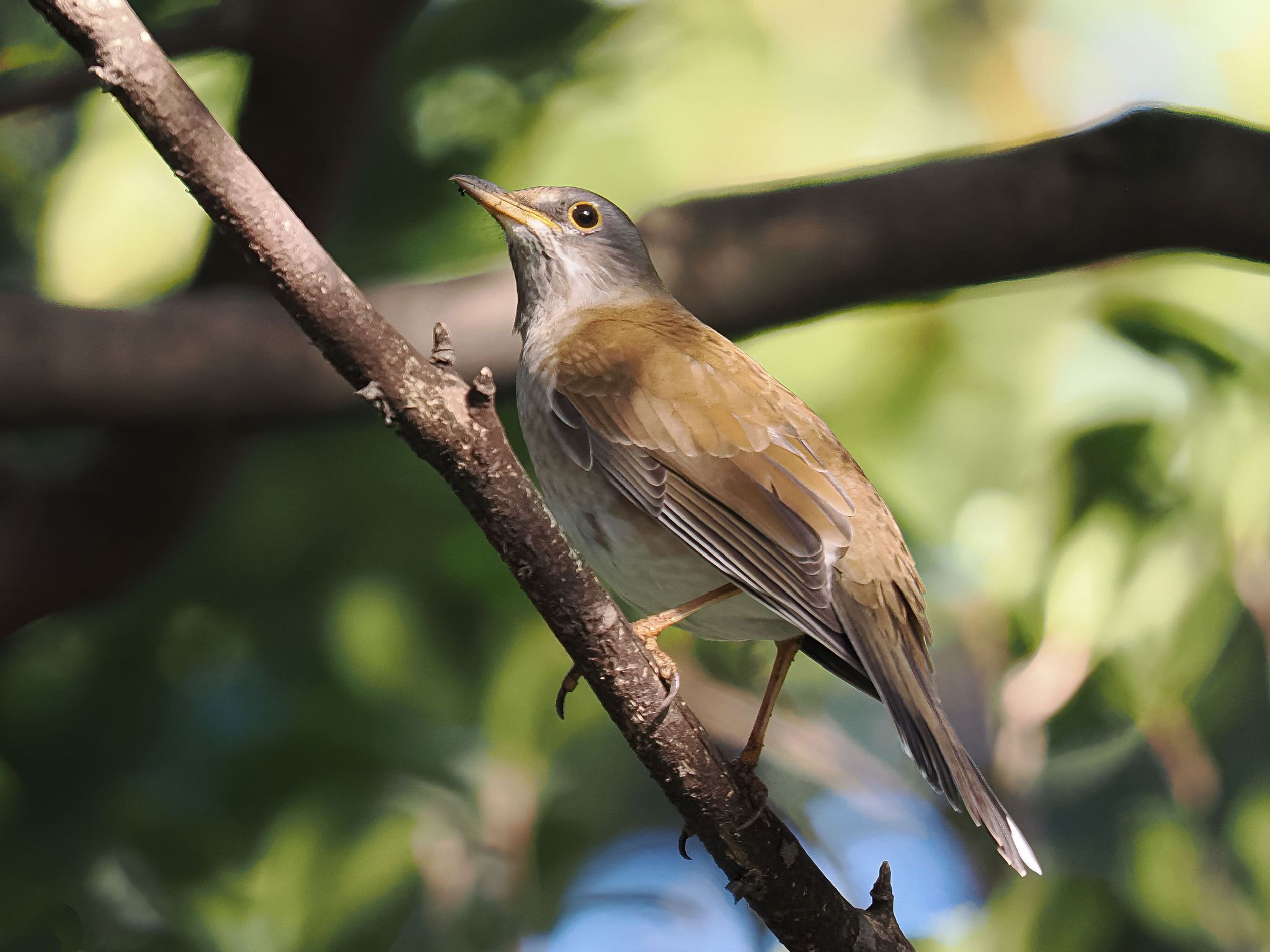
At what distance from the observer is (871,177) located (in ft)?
14.9

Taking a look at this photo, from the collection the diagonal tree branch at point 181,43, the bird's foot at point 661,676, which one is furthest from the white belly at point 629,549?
the diagonal tree branch at point 181,43

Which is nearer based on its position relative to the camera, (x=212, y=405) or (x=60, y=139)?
(x=212, y=405)

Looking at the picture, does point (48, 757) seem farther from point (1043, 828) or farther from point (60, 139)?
point (1043, 828)

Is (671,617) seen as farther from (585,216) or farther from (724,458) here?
(585,216)

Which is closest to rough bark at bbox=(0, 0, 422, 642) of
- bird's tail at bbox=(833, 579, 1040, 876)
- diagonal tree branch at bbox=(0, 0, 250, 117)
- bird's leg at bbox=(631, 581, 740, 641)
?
diagonal tree branch at bbox=(0, 0, 250, 117)

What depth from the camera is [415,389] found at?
2045mm

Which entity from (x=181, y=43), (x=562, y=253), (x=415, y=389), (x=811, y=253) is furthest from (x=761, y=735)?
(x=181, y=43)

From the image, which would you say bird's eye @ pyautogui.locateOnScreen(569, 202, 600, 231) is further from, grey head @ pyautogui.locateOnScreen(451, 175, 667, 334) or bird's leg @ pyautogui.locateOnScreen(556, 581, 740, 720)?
bird's leg @ pyautogui.locateOnScreen(556, 581, 740, 720)

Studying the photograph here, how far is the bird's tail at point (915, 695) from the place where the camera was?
7.68 ft

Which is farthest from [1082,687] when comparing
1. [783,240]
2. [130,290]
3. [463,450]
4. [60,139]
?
[60,139]

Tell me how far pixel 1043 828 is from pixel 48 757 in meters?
3.57

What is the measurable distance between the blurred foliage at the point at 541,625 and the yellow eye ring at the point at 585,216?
1.50 meters

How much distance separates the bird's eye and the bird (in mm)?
499

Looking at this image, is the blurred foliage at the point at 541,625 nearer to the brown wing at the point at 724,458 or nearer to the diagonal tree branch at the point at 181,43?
the diagonal tree branch at the point at 181,43
